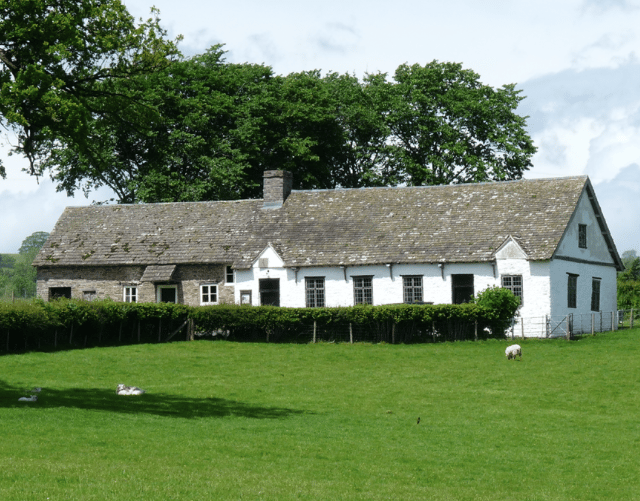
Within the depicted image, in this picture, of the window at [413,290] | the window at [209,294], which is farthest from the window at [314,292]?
the window at [209,294]

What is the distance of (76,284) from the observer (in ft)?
161

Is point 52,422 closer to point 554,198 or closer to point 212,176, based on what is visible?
point 554,198

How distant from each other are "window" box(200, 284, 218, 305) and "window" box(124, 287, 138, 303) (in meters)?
3.80

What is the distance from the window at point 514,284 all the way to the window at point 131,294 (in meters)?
20.1

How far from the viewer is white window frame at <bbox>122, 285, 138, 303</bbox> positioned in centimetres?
4834

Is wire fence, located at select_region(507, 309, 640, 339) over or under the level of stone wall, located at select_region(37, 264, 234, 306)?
under

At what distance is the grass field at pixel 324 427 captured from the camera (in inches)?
503

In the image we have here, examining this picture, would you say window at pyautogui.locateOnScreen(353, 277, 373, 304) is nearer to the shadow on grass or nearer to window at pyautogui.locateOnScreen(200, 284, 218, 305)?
window at pyautogui.locateOnScreen(200, 284, 218, 305)

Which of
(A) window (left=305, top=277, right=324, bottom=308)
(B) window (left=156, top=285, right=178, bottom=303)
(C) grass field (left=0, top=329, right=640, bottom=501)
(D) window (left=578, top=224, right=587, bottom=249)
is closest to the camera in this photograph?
(C) grass field (left=0, top=329, right=640, bottom=501)

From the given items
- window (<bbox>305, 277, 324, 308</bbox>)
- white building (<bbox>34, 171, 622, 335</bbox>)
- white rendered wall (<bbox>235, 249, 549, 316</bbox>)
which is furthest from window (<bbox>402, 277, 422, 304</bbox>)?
window (<bbox>305, 277, 324, 308</bbox>)

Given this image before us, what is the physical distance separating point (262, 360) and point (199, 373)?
12.7 feet

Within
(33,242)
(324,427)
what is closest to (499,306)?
(324,427)

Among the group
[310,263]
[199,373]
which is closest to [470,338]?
[310,263]

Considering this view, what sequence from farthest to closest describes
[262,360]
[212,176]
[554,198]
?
1. [212,176]
2. [554,198]
3. [262,360]
